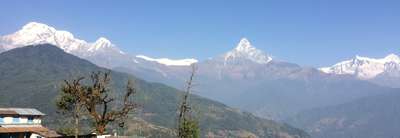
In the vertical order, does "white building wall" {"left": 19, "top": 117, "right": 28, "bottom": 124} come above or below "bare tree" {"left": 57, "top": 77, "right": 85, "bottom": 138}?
below

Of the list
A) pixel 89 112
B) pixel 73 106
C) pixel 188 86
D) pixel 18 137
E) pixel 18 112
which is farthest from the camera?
pixel 18 112

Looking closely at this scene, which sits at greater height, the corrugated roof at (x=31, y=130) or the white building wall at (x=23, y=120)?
the white building wall at (x=23, y=120)

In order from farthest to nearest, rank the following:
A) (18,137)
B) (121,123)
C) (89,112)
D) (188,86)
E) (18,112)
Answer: (18,112) < (18,137) < (121,123) < (89,112) < (188,86)

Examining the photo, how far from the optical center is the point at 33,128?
132 m

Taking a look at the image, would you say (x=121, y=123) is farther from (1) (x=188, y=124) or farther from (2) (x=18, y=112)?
(2) (x=18, y=112)

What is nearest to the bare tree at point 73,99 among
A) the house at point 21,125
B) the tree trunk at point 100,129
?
the tree trunk at point 100,129

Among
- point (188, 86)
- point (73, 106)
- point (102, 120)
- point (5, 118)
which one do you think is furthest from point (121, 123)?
point (5, 118)

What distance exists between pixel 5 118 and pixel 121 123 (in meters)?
39.4

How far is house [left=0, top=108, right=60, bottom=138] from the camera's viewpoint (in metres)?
121

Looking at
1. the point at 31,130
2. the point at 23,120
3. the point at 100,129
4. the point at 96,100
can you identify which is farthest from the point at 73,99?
the point at 23,120

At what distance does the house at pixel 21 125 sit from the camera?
396 feet

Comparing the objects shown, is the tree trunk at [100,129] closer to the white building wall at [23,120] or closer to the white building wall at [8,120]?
the white building wall at [8,120]

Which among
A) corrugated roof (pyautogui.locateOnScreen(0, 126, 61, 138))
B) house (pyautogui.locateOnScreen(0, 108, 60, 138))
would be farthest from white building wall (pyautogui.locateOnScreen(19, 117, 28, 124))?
corrugated roof (pyautogui.locateOnScreen(0, 126, 61, 138))

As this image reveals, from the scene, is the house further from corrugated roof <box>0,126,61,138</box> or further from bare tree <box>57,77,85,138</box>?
bare tree <box>57,77,85,138</box>
